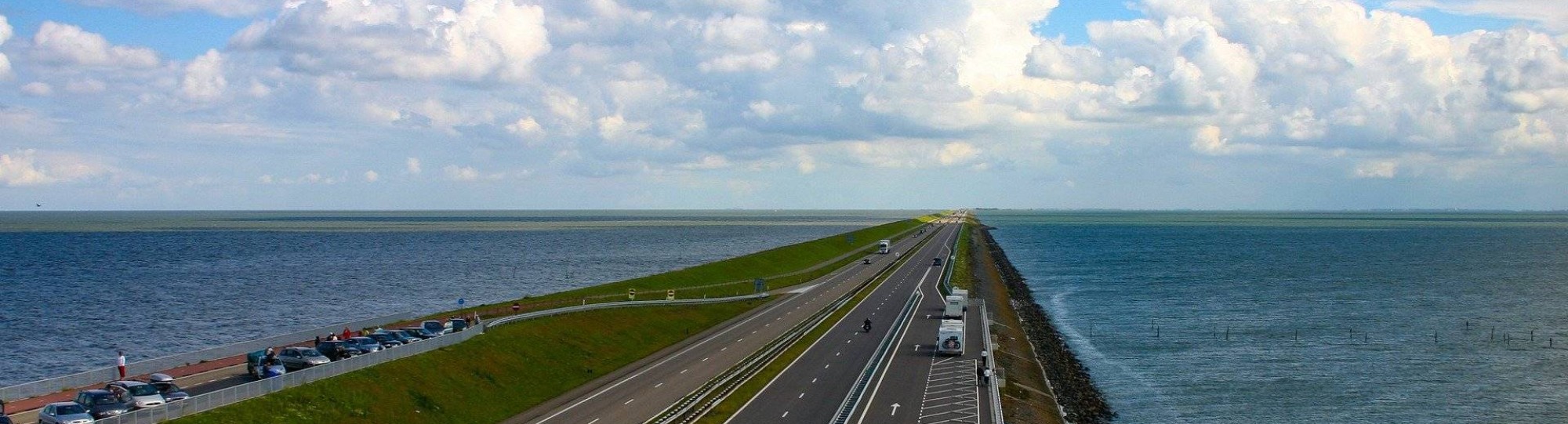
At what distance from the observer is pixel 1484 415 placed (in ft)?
215

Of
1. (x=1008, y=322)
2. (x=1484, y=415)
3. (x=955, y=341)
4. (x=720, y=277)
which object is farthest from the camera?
(x=720, y=277)

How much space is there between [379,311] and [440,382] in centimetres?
6137

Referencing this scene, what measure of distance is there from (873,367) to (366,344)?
27.3 metres

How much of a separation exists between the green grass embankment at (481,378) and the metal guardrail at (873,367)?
15.7 meters

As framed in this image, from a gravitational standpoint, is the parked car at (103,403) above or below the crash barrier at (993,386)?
above

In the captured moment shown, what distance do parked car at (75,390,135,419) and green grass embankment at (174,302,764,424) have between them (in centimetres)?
249

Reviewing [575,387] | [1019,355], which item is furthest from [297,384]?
[1019,355]

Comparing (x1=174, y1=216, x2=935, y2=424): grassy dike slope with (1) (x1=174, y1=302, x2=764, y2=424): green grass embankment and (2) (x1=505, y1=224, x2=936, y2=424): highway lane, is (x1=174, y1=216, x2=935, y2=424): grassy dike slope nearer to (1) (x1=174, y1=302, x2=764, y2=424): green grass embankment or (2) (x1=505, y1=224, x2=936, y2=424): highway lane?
(1) (x1=174, y1=302, x2=764, y2=424): green grass embankment

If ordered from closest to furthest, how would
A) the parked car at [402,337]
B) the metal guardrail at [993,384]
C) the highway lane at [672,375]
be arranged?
1. the metal guardrail at [993,384]
2. the highway lane at [672,375]
3. the parked car at [402,337]

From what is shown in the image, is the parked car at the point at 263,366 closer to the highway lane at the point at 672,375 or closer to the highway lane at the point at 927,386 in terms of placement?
the highway lane at the point at 672,375

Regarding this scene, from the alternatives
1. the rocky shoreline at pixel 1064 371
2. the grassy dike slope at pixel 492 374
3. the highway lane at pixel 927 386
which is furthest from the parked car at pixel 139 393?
the rocky shoreline at pixel 1064 371

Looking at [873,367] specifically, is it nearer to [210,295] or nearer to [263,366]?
[263,366]

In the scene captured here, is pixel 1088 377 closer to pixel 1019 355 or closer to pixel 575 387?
pixel 1019 355

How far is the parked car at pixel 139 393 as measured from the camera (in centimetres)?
4269
